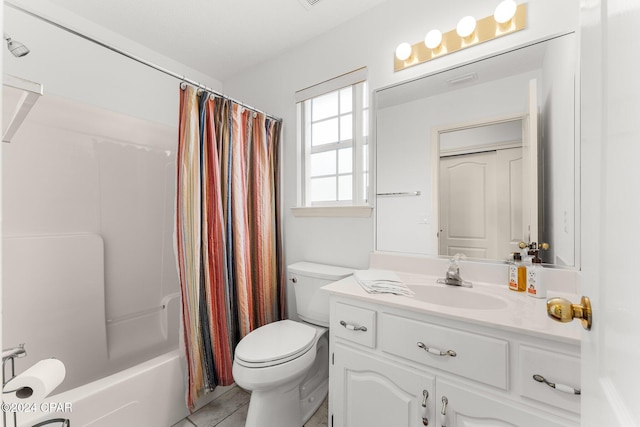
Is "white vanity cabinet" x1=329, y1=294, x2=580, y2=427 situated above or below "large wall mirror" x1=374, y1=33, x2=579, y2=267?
below

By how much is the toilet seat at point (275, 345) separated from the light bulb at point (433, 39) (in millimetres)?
1670

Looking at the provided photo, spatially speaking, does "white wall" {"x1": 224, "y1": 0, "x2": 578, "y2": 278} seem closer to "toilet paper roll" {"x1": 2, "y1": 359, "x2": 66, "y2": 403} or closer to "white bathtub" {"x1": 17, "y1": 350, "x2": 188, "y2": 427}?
"white bathtub" {"x1": 17, "y1": 350, "x2": 188, "y2": 427}

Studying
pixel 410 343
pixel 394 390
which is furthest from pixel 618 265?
pixel 394 390

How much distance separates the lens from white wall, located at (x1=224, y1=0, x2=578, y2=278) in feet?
4.27

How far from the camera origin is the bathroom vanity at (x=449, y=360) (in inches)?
32.5

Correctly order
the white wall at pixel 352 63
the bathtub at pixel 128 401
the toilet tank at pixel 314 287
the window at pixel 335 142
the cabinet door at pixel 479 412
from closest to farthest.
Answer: the cabinet door at pixel 479 412 < the bathtub at pixel 128 401 < the white wall at pixel 352 63 < the toilet tank at pixel 314 287 < the window at pixel 335 142

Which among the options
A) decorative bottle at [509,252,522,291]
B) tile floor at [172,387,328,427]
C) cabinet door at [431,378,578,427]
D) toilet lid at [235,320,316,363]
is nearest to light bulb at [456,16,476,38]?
decorative bottle at [509,252,522,291]

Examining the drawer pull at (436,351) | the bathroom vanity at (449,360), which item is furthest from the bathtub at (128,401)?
the drawer pull at (436,351)

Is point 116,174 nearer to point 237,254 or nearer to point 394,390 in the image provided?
point 237,254

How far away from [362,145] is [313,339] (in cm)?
120

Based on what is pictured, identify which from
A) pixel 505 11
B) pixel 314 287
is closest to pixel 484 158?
pixel 505 11

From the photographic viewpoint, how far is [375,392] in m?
1.15

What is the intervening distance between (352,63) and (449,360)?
1.71 metres

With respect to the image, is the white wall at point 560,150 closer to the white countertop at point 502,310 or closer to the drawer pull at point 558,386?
the white countertop at point 502,310
